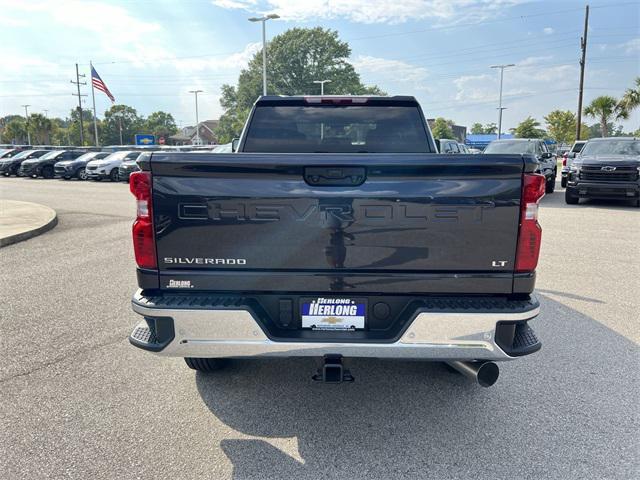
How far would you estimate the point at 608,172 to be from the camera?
13750mm

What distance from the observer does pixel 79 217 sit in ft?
42.8

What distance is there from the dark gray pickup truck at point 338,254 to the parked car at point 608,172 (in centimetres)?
1309

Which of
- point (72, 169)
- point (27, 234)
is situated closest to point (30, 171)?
point (72, 169)

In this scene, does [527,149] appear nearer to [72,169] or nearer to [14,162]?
[72,169]

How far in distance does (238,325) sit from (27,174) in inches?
1375

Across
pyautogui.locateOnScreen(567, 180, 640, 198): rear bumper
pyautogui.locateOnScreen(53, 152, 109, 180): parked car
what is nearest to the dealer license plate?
pyautogui.locateOnScreen(567, 180, 640, 198): rear bumper

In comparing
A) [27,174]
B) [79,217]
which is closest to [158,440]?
[79,217]

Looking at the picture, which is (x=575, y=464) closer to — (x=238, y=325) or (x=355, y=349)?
(x=355, y=349)

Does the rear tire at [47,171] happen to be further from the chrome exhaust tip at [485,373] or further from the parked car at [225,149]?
the chrome exhaust tip at [485,373]

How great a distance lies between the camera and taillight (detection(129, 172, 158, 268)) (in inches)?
108

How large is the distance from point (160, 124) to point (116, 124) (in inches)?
1042

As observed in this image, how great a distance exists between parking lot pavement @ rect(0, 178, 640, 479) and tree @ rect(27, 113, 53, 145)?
10464 cm

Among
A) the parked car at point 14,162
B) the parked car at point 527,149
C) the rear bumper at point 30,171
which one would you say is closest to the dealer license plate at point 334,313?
the parked car at point 527,149

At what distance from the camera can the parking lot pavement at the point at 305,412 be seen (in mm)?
2738
